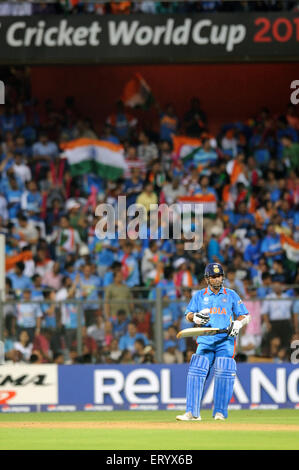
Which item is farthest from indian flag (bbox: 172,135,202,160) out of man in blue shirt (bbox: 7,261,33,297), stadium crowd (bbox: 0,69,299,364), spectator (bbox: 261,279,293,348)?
spectator (bbox: 261,279,293,348)

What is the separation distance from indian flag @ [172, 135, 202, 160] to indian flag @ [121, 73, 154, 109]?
2.04 metres

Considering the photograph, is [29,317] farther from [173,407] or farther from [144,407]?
[173,407]

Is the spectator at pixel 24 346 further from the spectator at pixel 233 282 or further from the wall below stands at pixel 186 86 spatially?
A: the wall below stands at pixel 186 86

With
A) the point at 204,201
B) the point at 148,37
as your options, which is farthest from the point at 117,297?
the point at 148,37

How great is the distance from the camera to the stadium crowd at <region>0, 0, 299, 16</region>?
2258 centimetres

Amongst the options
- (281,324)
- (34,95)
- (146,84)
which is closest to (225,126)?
(146,84)

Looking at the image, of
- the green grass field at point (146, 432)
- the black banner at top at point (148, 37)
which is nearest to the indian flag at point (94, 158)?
the black banner at top at point (148, 37)

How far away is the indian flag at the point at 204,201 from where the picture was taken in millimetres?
23156

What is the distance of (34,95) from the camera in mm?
26594

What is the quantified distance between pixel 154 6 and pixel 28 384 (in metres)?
8.63

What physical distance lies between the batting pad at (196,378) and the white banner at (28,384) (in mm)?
4609

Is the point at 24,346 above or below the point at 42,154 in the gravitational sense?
below

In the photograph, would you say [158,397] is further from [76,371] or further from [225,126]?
[225,126]

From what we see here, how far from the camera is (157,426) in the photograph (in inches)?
563
